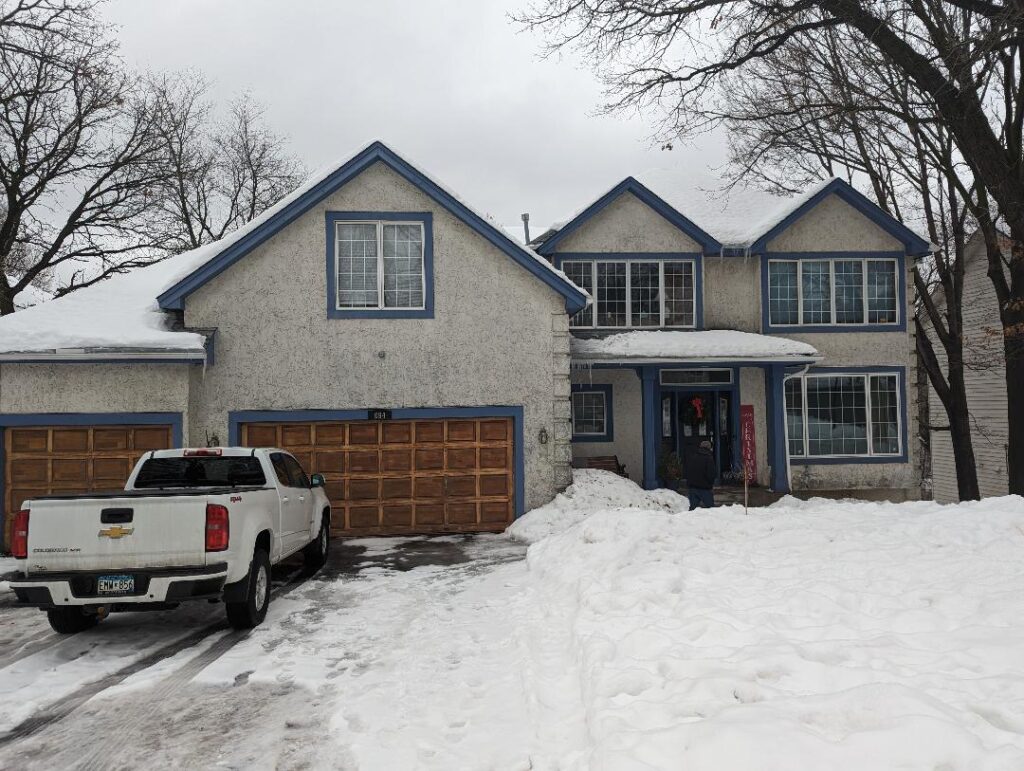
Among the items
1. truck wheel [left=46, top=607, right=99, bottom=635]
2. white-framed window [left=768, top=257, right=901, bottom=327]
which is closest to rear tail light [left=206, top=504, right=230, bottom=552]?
truck wheel [left=46, top=607, right=99, bottom=635]

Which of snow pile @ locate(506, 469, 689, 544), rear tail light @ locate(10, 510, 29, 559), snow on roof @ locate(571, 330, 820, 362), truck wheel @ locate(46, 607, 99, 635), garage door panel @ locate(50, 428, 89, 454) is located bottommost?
truck wheel @ locate(46, 607, 99, 635)

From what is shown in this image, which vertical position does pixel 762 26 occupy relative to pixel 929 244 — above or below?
above

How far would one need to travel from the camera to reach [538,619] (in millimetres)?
6895

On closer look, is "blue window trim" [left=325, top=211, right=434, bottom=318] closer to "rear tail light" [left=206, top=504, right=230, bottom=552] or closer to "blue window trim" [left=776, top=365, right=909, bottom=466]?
"rear tail light" [left=206, top=504, right=230, bottom=552]

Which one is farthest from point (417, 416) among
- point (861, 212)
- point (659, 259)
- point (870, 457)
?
point (861, 212)

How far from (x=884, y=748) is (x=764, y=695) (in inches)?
34.1

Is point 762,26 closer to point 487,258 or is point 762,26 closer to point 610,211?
point 610,211

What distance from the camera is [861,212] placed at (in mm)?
17406

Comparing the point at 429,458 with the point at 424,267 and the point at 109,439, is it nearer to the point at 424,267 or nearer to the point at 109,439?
the point at 424,267

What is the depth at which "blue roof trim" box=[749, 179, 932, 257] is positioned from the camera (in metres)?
17.0

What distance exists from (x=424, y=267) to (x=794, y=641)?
10059 mm

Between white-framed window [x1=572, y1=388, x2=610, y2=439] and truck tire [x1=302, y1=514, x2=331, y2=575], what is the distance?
784 centimetres

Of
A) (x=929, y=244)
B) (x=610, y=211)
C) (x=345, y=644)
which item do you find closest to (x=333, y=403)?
(x=345, y=644)

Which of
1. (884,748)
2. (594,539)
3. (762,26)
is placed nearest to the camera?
(884,748)
